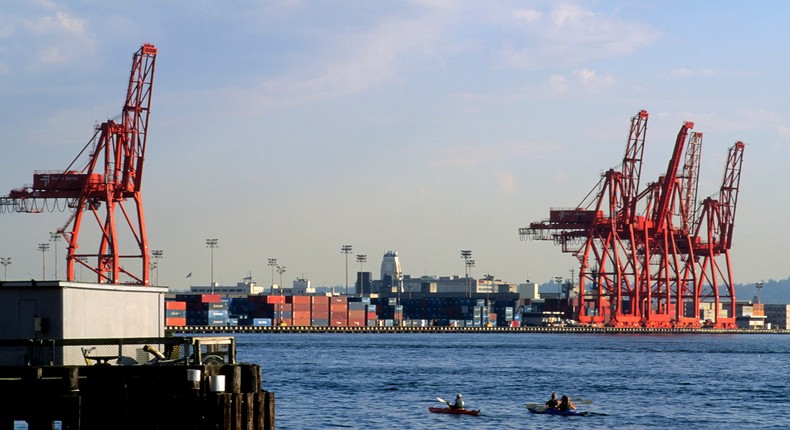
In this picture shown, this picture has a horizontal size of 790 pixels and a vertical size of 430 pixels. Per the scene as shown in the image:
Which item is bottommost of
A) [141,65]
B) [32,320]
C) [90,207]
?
[32,320]

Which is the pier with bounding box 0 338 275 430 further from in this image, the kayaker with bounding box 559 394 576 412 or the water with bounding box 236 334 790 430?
the kayaker with bounding box 559 394 576 412

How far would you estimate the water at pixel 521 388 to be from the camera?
184 ft

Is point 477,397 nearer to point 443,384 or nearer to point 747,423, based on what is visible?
point 443,384

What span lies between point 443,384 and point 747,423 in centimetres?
2701

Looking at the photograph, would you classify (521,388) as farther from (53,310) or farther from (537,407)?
(53,310)

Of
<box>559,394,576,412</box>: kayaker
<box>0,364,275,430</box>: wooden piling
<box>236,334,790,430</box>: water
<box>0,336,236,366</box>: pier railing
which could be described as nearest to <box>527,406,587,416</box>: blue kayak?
<box>559,394,576,412</box>: kayaker

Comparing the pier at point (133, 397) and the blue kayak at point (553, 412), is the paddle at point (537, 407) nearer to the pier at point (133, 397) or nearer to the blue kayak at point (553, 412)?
the blue kayak at point (553, 412)

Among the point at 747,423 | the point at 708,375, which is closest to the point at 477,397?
the point at 747,423

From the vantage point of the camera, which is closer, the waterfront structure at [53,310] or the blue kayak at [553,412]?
the waterfront structure at [53,310]

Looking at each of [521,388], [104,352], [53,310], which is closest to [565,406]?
[521,388]

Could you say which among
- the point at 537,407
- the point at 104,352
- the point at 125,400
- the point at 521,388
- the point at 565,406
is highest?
the point at 104,352

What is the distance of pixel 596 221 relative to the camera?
7308 inches

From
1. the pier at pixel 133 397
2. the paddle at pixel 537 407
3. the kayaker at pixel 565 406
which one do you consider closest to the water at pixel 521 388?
the paddle at pixel 537 407

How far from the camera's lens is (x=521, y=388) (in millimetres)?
77000
